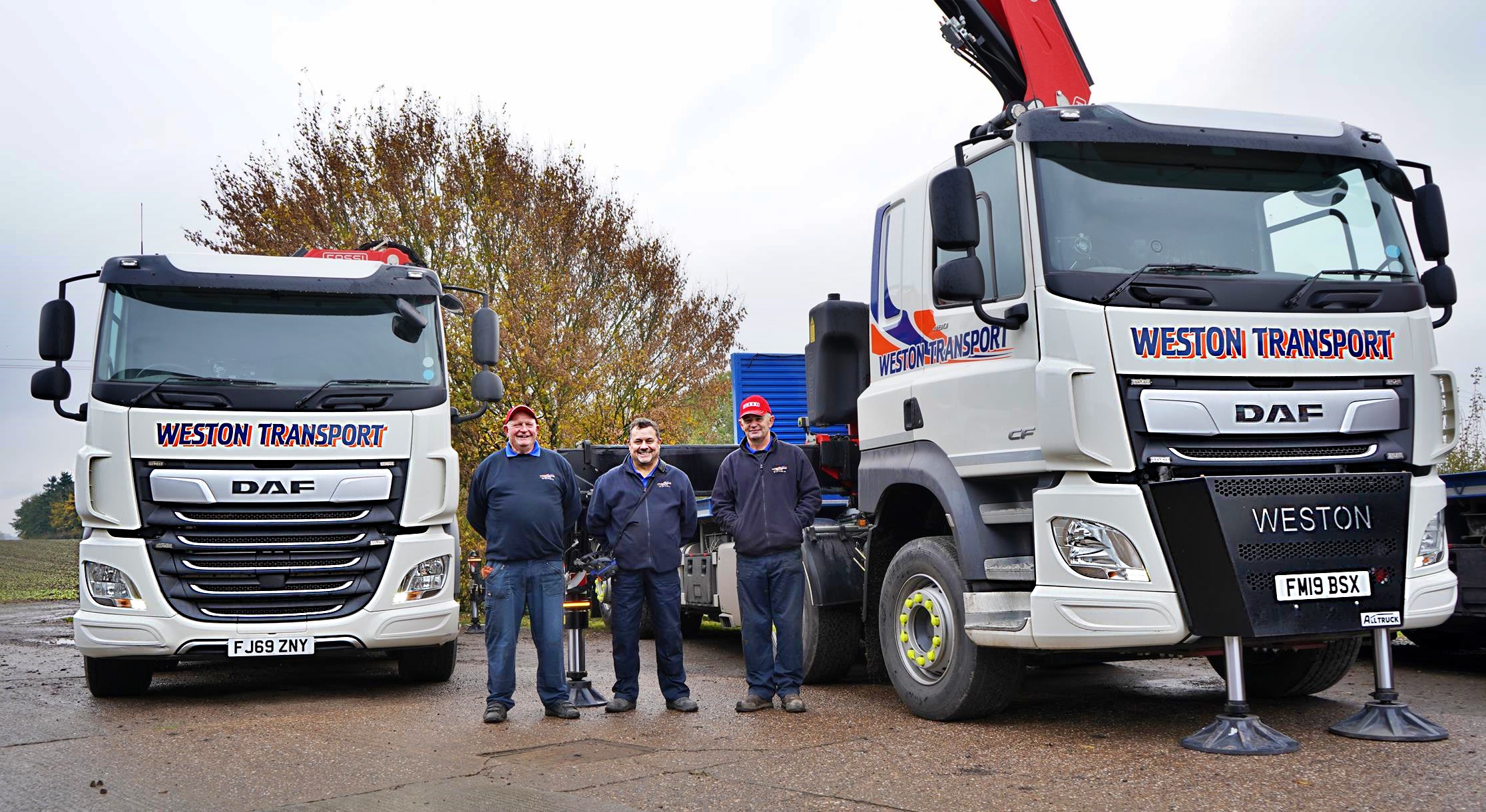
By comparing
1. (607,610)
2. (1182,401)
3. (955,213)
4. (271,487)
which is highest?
(955,213)

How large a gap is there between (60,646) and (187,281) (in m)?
6.86

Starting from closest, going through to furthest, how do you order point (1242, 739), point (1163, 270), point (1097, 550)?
1. point (1242, 739)
2. point (1097, 550)
3. point (1163, 270)

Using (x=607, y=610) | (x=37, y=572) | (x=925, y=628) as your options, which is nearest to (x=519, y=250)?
(x=607, y=610)

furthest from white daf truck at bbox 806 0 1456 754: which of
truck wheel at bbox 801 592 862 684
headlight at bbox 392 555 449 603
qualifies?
headlight at bbox 392 555 449 603

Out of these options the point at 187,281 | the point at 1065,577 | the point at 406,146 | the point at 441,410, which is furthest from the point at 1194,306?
the point at 406,146

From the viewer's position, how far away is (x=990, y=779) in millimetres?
5434

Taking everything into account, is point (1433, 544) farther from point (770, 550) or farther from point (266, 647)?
point (266, 647)

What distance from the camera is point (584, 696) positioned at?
26.5 ft

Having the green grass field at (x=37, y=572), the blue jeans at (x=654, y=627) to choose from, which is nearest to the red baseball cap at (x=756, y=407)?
the blue jeans at (x=654, y=627)

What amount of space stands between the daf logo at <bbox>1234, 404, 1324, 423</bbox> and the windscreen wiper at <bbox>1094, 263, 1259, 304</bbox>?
2.21ft

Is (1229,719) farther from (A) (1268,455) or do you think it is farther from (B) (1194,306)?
(B) (1194,306)

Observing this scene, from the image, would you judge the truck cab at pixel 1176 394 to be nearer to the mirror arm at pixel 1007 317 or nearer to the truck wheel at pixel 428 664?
the mirror arm at pixel 1007 317

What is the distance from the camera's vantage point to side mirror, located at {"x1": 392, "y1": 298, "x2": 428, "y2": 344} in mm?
8930

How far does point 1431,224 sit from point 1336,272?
2.50ft
